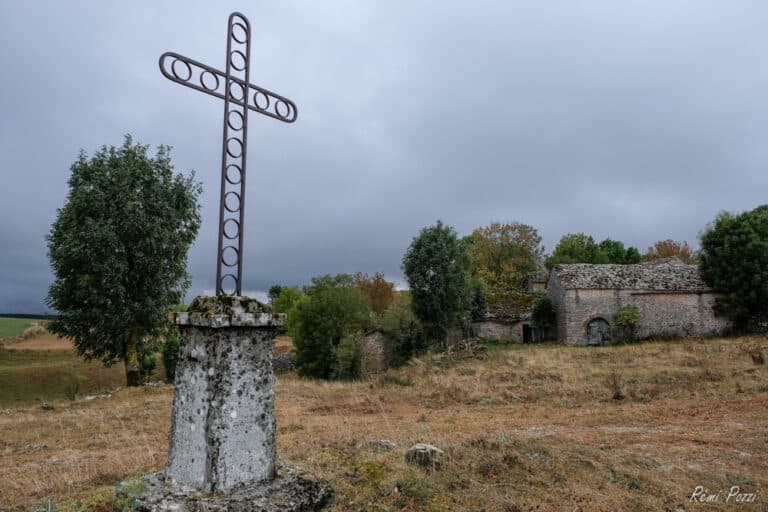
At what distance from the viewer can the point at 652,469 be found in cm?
664

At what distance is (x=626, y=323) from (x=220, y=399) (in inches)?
1241

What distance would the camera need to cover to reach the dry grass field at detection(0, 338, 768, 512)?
545cm

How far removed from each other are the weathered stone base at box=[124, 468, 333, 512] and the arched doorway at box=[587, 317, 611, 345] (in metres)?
30.1

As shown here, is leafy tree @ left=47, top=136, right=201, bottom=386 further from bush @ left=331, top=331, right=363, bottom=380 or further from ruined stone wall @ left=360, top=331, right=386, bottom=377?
ruined stone wall @ left=360, top=331, right=386, bottom=377

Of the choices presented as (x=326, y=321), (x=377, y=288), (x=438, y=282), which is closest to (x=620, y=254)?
(x=377, y=288)

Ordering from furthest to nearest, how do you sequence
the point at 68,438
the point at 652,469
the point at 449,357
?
the point at 449,357 < the point at 68,438 < the point at 652,469

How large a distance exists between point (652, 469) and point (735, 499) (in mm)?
1097

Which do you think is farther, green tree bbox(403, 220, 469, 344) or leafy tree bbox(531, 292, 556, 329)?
leafy tree bbox(531, 292, 556, 329)

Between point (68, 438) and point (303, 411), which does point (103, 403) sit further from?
point (303, 411)

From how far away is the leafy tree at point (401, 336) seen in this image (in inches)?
1153

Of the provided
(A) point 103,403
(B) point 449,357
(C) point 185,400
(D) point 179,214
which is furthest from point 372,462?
(B) point 449,357

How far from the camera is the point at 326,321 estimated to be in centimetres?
2862
